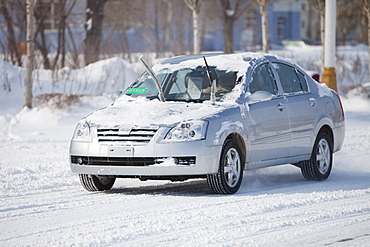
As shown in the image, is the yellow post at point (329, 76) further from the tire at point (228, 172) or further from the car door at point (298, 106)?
the tire at point (228, 172)

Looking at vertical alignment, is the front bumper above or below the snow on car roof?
below

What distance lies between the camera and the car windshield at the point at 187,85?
8.51m

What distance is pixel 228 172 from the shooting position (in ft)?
25.9

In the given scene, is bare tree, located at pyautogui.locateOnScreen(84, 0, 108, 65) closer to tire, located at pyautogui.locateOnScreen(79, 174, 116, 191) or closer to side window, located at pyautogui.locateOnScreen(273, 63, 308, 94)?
side window, located at pyautogui.locateOnScreen(273, 63, 308, 94)

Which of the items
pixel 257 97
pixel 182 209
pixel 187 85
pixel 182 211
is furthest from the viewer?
pixel 187 85

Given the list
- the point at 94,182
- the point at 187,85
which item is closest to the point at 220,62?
the point at 187,85

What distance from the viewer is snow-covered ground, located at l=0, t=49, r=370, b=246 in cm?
577

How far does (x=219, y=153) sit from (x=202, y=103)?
786 millimetres

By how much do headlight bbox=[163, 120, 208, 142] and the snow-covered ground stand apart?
0.64 m

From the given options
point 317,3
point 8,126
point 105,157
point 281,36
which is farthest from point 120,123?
point 281,36

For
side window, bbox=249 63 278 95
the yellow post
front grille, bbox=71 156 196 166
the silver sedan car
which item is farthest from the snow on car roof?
the yellow post

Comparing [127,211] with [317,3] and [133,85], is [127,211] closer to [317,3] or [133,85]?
[133,85]

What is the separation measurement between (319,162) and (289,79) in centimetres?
115

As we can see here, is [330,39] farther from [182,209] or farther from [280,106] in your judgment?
[182,209]
